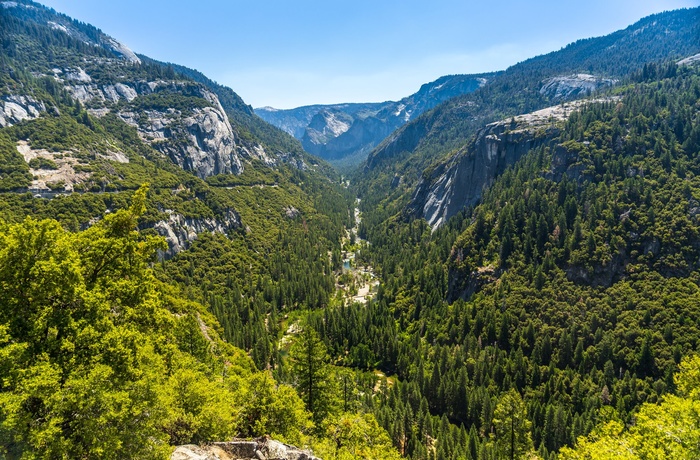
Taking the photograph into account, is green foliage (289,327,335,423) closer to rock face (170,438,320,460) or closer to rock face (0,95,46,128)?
rock face (170,438,320,460)

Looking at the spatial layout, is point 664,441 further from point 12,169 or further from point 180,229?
point 12,169

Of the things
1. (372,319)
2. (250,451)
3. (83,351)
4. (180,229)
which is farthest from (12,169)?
(250,451)

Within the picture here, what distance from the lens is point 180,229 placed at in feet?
559

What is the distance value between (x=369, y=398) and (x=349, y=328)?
41351 millimetres

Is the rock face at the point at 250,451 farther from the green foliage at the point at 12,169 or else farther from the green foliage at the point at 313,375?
the green foliage at the point at 12,169

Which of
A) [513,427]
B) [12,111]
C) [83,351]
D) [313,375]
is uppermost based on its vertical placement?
[12,111]

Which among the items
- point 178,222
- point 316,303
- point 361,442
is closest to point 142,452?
point 361,442

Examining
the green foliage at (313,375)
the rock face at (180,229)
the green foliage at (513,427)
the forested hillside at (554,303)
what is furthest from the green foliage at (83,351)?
the rock face at (180,229)

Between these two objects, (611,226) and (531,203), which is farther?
(531,203)

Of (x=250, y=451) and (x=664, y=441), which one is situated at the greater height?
(x=250, y=451)

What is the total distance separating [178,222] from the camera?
6762 inches

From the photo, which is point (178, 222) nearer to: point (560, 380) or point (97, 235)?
point (97, 235)

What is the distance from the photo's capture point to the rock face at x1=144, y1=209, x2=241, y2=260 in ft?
521

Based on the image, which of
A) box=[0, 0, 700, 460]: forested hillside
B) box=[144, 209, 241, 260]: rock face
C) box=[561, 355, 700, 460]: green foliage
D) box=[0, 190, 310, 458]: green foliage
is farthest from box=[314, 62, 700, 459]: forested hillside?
box=[144, 209, 241, 260]: rock face
